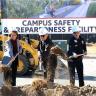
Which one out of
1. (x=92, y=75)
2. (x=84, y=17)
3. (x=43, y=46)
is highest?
(x=84, y=17)

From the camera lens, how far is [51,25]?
44.4ft

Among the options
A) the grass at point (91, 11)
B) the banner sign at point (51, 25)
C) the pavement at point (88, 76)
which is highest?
the grass at point (91, 11)

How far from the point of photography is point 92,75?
46.9ft

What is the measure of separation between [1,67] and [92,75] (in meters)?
6.80

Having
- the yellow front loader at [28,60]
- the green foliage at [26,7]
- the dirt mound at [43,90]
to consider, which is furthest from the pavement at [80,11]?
the dirt mound at [43,90]

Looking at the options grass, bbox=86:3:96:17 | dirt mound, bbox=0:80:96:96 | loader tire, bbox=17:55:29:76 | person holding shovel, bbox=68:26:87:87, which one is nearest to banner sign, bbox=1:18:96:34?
grass, bbox=86:3:96:17

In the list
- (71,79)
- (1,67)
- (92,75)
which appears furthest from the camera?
(92,75)

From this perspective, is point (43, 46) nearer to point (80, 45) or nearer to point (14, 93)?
point (80, 45)

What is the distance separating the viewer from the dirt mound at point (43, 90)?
7191 millimetres

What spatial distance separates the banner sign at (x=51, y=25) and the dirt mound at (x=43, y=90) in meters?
5.95

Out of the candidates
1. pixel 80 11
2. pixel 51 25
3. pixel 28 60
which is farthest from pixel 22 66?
pixel 80 11

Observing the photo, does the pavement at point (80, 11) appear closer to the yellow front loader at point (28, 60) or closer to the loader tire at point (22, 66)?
the yellow front loader at point (28, 60)

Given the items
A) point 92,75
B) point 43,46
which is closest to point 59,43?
point 92,75

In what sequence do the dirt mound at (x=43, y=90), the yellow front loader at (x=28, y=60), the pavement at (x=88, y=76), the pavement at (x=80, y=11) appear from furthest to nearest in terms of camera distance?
1. the yellow front loader at (x=28, y=60)
2. the pavement at (x=80, y=11)
3. the pavement at (x=88, y=76)
4. the dirt mound at (x=43, y=90)
